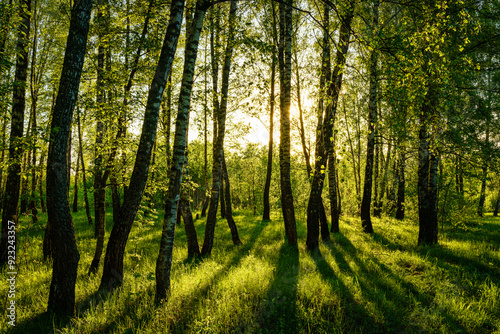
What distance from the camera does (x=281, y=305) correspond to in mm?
4625

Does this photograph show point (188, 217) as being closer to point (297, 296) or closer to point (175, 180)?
point (175, 180)

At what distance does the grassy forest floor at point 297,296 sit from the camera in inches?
163

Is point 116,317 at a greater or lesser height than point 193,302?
lesser

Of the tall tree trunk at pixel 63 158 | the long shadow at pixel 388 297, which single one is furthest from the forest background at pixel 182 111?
the long shadow at pixel 388 297

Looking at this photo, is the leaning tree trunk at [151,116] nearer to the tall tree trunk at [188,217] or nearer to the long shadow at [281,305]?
the long shadow at [281,305]

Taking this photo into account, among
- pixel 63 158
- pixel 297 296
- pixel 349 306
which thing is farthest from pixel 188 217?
pixel 349 306

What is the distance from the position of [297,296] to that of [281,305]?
434 mm

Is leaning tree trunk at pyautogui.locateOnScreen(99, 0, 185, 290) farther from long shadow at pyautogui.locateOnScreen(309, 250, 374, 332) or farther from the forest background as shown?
long shadow at pyautogui.locateOnScreen(309, 250, 374, 332)

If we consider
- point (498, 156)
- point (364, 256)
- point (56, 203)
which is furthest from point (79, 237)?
point (498, 156)

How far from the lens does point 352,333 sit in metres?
3.91

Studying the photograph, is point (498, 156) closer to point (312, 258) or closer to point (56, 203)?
point (312, 258)

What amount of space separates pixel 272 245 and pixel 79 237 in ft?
32.3

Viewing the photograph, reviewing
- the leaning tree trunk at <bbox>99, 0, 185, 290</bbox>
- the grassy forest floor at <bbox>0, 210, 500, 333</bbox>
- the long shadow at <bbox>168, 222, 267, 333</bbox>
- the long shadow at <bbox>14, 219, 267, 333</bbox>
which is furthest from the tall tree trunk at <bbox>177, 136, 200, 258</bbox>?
the leaning tree trunk at <bbox>99, 0, 185, 290</bbox>

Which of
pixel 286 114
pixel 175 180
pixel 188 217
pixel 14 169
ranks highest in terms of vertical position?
pixel 286 114
